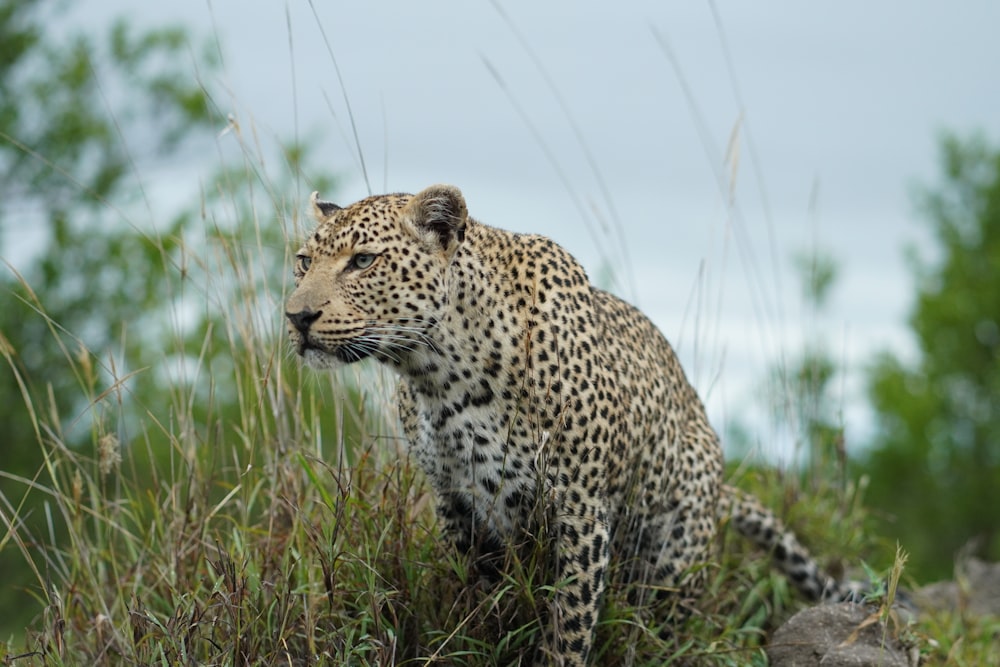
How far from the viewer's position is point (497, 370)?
17.9 ft

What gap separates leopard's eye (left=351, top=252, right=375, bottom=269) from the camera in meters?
5.18

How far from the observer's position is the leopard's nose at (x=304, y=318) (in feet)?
16.4

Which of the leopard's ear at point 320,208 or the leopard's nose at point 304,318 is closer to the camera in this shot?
the leopard's nose at point 304,318

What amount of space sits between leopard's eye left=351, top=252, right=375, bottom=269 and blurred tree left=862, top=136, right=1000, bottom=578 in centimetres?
3054

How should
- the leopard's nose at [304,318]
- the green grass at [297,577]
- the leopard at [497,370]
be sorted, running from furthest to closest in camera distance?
the green grass at [297,577] → the leopard at [497,370] → the leopard's nose at [304,318]

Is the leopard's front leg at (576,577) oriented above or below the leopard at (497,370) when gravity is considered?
below

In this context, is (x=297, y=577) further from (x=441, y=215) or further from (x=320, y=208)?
(x=441, y=215)

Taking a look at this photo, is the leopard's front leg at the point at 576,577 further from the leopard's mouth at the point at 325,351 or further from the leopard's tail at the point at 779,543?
the leopard's tail at the point at 779,543

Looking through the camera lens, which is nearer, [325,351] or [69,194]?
[325,351]

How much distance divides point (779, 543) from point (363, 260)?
3634mm

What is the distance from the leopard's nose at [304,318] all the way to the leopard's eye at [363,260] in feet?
1.02

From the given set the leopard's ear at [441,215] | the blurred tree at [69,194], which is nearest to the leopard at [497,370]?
the leopard's ear at [441,215]

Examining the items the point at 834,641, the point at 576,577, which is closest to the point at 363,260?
the point at 576,577

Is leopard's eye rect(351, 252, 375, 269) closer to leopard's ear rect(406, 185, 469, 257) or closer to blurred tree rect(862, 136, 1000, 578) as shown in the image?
leopard's ear rect(406, 185, 469, 257)
